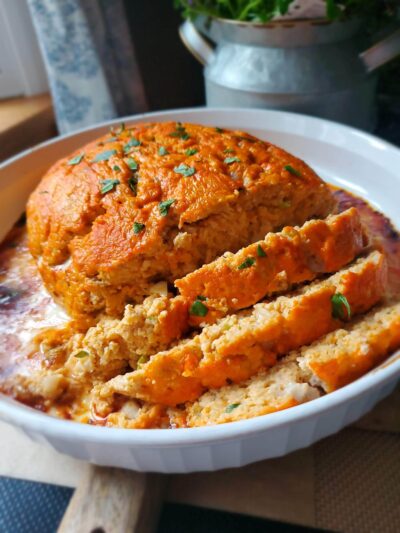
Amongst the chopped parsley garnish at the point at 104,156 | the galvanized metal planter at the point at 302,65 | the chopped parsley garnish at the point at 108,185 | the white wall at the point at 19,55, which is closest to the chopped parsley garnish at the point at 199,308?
the chopped parsley garnish at the point at 108,185

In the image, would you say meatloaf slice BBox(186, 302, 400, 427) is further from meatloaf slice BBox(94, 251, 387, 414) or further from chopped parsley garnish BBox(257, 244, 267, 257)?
chopped parsley garnish BBox(257, 244, 267, 257)

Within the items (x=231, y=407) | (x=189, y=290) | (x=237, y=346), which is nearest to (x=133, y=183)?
(x=189, y=290)

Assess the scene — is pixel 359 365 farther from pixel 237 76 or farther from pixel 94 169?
pixel 237 76

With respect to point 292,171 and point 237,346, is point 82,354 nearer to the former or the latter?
point 237,346

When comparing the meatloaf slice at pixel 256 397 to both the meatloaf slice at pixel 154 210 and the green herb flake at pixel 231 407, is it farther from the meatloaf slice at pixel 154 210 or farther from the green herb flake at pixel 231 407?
the meatloaf slice at pixel 154 210

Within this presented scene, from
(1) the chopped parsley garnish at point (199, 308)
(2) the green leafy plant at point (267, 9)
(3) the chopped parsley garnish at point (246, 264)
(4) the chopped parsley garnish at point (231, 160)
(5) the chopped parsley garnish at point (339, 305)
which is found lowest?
(5) the chopped parsley garnish at point (339, 305)

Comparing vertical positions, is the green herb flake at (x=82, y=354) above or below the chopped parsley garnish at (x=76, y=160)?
below

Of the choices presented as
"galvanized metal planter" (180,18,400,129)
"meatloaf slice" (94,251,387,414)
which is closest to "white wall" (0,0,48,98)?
"galvanized metal planter" (180,18,400,129)
